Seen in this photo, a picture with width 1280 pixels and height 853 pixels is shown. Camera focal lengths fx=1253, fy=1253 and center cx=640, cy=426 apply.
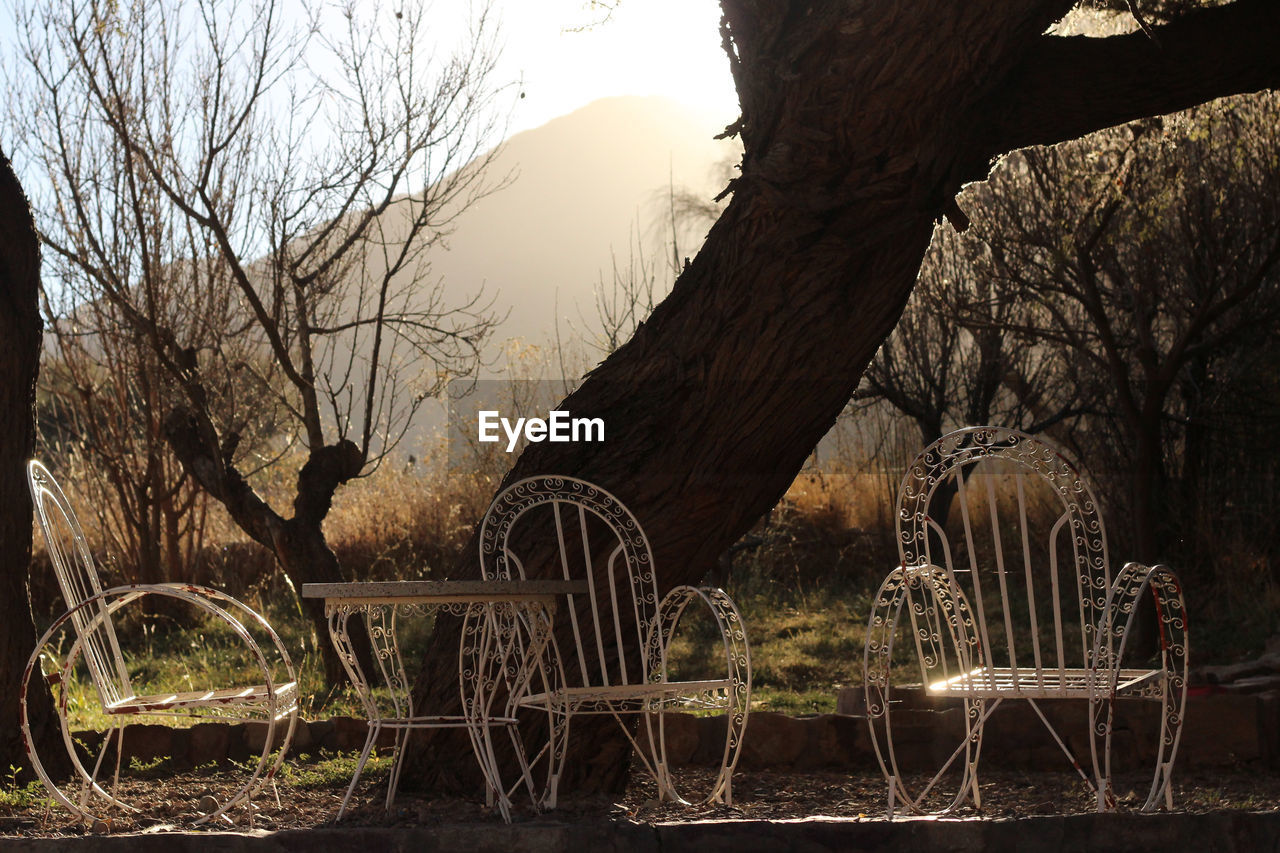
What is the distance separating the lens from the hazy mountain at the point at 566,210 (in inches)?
1649

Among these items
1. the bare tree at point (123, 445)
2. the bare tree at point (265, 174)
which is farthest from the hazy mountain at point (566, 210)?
the bare tree at point (265, 174)

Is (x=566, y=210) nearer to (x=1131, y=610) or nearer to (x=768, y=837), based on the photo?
(x=1131, y=610)

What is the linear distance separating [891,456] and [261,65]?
5.28m

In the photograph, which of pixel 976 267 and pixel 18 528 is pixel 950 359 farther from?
pixel 18 528

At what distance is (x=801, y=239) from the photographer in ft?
11.0

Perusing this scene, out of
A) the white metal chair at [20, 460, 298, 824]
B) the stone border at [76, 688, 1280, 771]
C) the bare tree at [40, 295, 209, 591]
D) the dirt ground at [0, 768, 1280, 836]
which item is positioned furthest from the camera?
the bare tree at [40, 295, 209, 591]

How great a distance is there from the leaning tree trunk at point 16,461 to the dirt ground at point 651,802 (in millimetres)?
327

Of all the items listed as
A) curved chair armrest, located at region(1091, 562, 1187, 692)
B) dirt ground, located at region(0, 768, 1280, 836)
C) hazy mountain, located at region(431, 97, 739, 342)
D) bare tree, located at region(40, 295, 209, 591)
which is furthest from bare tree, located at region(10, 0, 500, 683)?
hazy mountain, located at region(431, 97, 739, 342)

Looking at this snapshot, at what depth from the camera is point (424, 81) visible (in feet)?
20.4

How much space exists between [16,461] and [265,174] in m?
2.96

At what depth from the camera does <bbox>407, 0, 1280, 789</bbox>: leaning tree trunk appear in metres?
3.29

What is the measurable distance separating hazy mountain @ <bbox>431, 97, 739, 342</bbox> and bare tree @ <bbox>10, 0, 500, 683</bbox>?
31543 mm

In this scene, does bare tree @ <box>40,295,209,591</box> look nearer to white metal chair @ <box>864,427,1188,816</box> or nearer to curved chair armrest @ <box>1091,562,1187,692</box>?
white metal chair @ <box>864,427,1188,816</box>

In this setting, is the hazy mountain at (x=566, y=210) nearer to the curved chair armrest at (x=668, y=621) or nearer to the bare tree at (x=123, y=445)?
the bare tree at (x=123, y=445)
